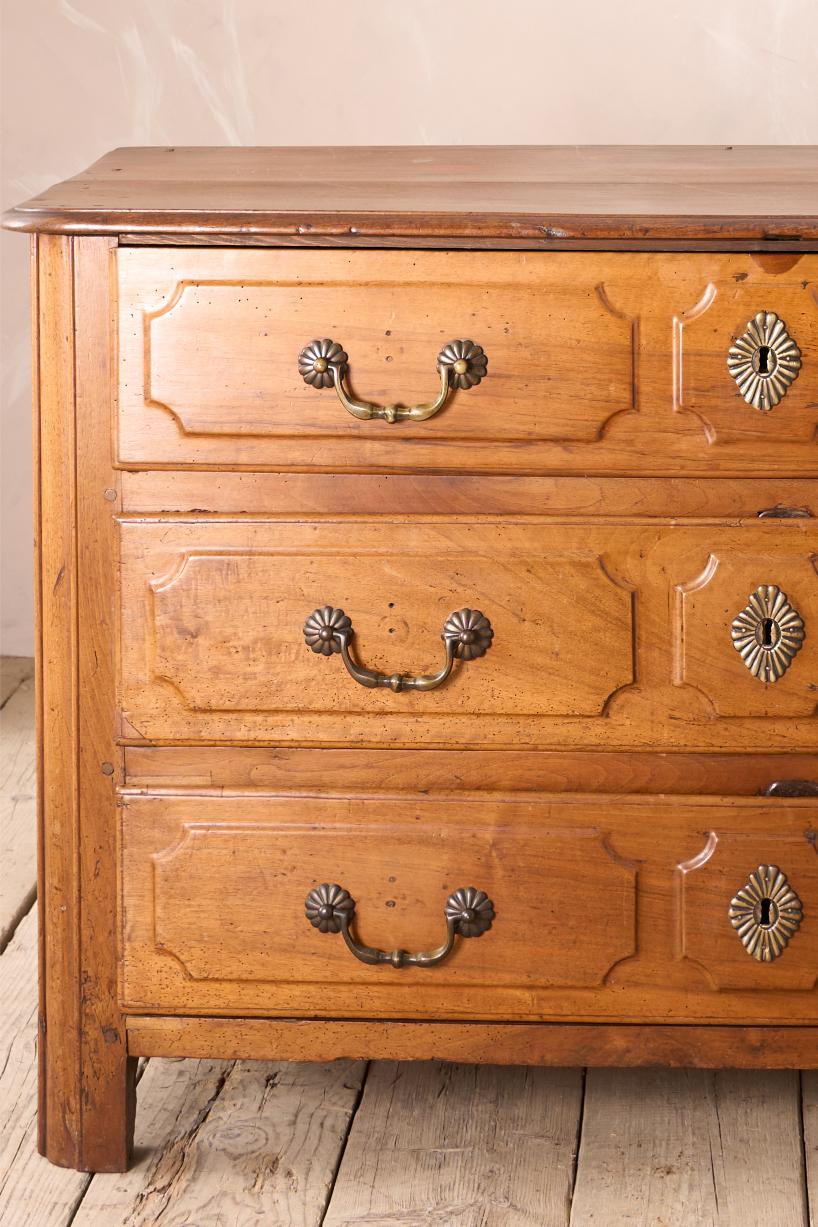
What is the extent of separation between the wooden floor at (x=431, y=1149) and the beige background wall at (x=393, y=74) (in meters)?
1.49

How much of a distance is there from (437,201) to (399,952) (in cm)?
65

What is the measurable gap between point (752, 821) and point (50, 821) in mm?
612

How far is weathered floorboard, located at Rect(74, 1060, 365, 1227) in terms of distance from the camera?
124cm

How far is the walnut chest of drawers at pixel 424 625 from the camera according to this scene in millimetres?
1115

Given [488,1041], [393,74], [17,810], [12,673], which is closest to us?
[488,1041]

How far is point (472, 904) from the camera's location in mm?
1195

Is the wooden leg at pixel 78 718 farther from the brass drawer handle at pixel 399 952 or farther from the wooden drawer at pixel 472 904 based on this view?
the brass drawer handle at pixel 399 952

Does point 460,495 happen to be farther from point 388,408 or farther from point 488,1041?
point 488,1041

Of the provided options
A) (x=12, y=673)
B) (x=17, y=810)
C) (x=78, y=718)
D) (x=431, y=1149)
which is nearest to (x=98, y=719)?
(x=78, y=718)

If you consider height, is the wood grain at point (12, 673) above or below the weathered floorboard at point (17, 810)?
above

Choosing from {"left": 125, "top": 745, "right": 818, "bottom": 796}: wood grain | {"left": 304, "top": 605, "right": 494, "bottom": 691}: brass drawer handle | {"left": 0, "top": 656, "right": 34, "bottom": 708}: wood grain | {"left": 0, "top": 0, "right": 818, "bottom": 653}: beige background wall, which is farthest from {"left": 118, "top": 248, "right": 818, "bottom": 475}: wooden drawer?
{"left": 0, "top": 656, "right": 34, "bottom": 708}: wood grain

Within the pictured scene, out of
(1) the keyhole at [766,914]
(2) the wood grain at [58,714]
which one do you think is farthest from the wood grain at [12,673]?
(1) the keyhole at [766,914]

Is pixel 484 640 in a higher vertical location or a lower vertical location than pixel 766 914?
higher

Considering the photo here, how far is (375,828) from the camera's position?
119cm
